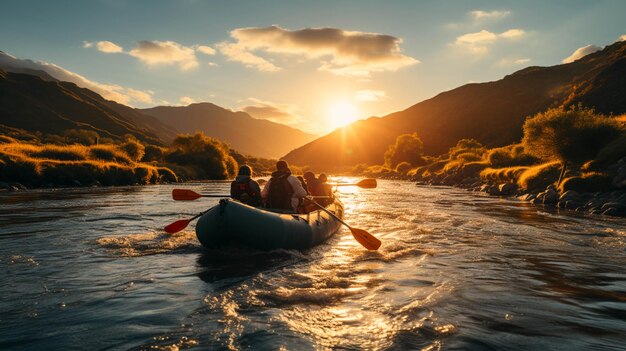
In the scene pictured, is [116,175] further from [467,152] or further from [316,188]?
[467,152]

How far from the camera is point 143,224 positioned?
14.2 m

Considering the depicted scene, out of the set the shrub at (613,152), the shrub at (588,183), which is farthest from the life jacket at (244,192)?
the shrub at (613,152)

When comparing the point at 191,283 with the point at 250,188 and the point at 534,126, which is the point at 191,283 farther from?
the point at 534,126

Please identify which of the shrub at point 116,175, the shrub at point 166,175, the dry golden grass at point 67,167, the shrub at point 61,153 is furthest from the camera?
the shrub at point 166,175

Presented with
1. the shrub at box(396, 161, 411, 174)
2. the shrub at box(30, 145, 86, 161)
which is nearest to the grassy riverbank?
the shrub at box(30, 145, 86, 161)

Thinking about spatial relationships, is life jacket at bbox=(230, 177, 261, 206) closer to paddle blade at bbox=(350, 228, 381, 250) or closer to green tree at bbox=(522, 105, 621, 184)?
paddle blade at bbox=(350, 228, 381, 250)

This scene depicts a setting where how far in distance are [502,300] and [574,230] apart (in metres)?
9.48

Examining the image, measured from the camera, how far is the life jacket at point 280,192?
11070mm

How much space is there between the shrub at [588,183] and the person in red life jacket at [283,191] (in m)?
20.0

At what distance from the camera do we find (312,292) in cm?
694

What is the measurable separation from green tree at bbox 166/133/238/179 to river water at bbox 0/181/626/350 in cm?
4903

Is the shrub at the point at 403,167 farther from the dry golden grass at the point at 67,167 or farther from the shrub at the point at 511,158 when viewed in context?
the dry golden grass at the point at 67,167

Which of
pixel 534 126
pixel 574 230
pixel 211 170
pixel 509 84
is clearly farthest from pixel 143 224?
pixel 509 84

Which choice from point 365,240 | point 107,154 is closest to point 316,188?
point 365,240
